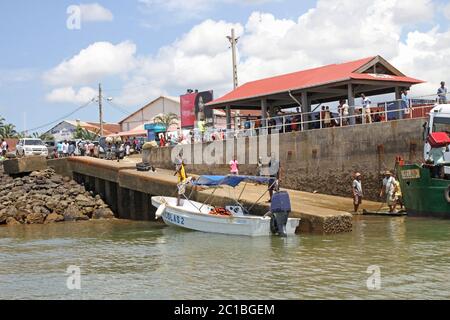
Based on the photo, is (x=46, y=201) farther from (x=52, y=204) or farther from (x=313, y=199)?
(x=313, y=199)

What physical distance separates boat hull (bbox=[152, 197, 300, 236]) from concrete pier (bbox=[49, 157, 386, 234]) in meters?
0.60

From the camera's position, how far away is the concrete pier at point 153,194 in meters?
17.8

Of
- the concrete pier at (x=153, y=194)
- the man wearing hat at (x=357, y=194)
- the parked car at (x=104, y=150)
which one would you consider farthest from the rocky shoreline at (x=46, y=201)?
the man wearing hat at (x=357, y=194)

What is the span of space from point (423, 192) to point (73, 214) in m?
16.6

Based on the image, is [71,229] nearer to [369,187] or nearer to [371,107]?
[369,187]

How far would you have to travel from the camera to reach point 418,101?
26.3 m

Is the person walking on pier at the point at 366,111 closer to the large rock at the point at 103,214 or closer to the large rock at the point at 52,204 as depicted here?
the large rock at the point at 103,214

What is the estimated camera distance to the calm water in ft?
35.4

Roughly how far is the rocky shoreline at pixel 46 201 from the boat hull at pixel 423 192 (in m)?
14.8

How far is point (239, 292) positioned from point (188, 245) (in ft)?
22.0

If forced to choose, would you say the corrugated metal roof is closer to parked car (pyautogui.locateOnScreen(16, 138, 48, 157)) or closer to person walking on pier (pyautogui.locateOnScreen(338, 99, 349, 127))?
person walking on pier (pyautogui.locateOnScreen(338, 99, 349, 127))

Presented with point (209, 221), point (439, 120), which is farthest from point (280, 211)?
point (439, 120)

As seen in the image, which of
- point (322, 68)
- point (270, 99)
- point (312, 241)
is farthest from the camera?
point (270, 99)

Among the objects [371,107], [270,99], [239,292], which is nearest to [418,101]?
[371,107]
